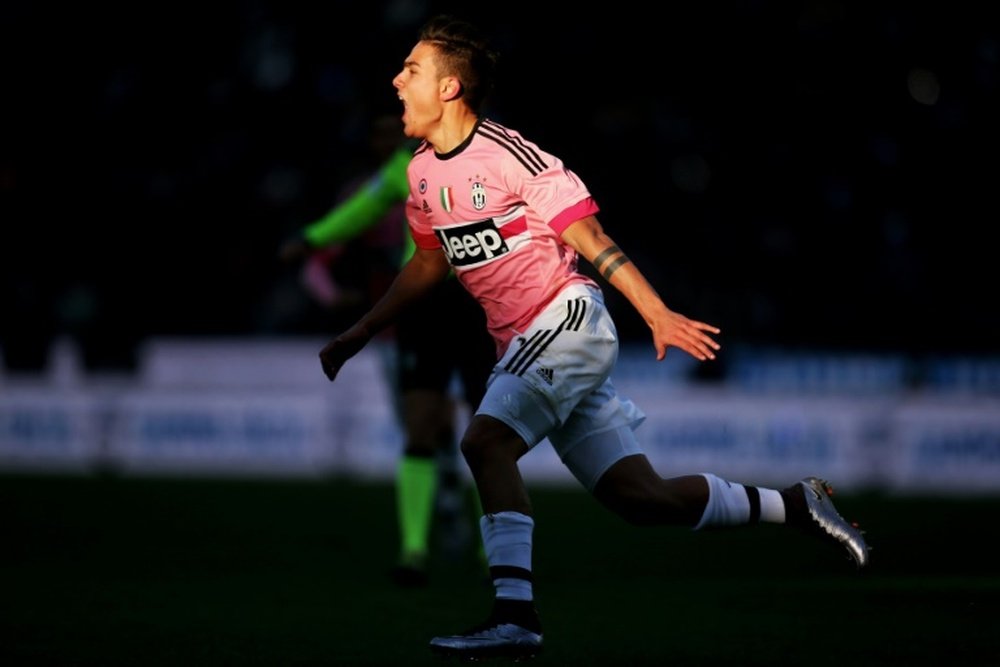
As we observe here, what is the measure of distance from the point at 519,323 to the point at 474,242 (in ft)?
0.97

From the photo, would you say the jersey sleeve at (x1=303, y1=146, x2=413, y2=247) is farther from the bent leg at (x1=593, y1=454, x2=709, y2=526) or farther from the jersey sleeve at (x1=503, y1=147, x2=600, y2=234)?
the bent leg at (x1=593, y1=454, x2=709, y2=526)

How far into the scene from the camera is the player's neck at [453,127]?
5.68 metres

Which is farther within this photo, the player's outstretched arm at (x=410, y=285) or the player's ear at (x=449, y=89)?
the player's outstretched arm at (x=410, y=285)

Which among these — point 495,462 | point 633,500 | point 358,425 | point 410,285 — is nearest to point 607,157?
point 358,425

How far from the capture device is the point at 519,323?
18.6ft

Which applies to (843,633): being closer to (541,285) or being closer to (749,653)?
(749,653)

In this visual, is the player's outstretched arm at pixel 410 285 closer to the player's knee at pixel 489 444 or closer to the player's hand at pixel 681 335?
the player's knee at pixel 489 444

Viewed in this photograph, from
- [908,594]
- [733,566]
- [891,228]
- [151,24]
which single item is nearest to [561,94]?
[891,228]

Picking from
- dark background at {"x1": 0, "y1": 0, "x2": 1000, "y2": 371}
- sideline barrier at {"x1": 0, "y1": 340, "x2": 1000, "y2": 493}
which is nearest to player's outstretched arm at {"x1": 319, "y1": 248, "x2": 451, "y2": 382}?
sideline barrier at {"x1": 0, "y1": 340, "x2": 1000, "y2": 493}

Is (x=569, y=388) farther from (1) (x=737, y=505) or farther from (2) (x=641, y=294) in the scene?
(1) (x=737, y=505)

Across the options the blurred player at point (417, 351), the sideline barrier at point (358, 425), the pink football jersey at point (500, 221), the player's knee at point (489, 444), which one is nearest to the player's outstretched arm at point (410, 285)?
the pink football jersey at point (500, 221)

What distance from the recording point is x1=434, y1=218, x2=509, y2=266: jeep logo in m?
5.62

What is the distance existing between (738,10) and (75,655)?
12.9 m

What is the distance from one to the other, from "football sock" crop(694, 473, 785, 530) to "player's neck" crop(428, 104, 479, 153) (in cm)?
135
